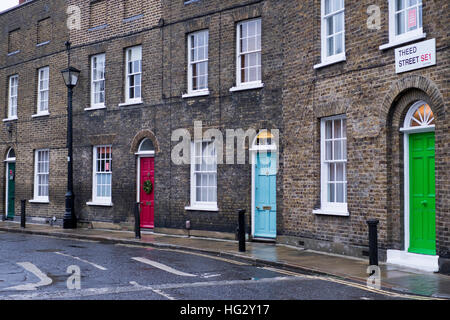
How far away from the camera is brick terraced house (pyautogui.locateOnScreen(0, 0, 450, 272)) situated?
11.6 meters

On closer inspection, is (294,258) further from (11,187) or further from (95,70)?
(11,187)

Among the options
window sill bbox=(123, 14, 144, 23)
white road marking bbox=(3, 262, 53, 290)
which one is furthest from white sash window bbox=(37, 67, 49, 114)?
white road marking bbox=(3, 262, 53, 290)

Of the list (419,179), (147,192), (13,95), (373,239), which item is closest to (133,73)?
(147,192)

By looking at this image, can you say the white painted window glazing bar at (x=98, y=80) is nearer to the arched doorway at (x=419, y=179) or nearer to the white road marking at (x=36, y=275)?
the white road marking at (x=36, y=275)

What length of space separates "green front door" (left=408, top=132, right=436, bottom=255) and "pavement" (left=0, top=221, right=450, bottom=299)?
73 centimetres

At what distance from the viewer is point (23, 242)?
628 inches

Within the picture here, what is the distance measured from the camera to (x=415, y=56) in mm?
11195

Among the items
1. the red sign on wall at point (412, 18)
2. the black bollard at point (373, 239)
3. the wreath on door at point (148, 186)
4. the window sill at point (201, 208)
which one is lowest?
the black bollard at point (373, 239)

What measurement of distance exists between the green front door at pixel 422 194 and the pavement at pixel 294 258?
28.9 inches

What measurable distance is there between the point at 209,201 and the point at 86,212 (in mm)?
5968

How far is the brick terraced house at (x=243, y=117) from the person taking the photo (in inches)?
458

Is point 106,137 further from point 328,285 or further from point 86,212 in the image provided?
point 328,285

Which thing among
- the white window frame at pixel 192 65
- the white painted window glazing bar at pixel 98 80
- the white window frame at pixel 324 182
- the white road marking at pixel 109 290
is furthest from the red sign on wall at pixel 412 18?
the white painted window glazing bar at pixel 98 80
